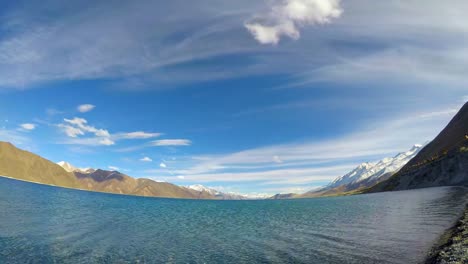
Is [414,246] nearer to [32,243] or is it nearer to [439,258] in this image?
[439,258]

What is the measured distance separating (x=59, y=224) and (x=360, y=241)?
5277 cm

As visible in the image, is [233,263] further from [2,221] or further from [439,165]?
[439,165]

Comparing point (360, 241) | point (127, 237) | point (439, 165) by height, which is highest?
point (439, 165)

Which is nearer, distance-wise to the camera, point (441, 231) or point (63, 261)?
point (63, 261)

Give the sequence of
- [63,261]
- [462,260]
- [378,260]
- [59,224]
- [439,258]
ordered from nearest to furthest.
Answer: [462,260]
[439,258]
[378,260]
[63,261]
[59,224]

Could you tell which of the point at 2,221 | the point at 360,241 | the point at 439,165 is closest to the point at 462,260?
the point at 360,241

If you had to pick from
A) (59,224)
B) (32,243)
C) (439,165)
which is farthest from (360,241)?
(439,165)

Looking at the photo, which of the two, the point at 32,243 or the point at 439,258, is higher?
the point at 439,258

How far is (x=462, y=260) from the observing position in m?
21.0

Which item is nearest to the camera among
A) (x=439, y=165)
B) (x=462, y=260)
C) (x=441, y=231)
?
(x=462, y=260)

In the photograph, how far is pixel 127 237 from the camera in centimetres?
4406

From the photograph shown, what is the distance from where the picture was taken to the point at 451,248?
2483cm

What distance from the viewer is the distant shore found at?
72.3 feet

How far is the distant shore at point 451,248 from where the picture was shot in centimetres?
2205
